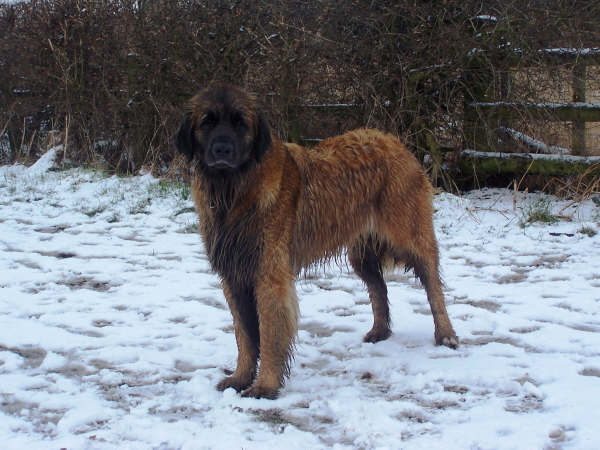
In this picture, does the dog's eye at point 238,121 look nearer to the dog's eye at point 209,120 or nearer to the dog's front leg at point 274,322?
the dog's eye at point 209,120

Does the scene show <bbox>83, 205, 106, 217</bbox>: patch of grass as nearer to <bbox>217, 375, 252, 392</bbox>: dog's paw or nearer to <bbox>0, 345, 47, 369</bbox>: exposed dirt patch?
<bbox>0, 345, 47, 369</bbox>: exposed dirt patch

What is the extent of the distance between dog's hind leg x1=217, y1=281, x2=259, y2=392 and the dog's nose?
73 centimetres

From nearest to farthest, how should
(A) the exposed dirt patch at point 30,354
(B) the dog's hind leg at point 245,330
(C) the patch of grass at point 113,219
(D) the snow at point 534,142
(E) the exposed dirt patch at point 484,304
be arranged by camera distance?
1. (B) the dog's hind leg at point 245,330
2. (A) the exposed dirt patch at point 30,354
3. (E) the exposed dirt patch at point 484,304
4. (D) the snow at point 534,142
5. (C) the patch of grass at point 113,219

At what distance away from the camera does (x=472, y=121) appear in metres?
7.70

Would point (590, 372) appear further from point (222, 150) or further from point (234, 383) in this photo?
point (222, 150)

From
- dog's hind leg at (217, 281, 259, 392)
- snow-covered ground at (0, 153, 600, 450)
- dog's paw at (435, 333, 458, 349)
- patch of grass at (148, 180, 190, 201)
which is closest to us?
snow-covered ground at (0, 153, 600, 450)

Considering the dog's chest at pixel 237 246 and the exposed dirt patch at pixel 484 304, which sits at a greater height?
the dog's chest at pixel 237 246

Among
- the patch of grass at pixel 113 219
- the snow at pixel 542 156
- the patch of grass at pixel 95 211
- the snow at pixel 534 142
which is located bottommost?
the patch of grass at pixel 113 219

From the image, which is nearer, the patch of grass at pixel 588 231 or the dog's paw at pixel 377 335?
the dog's paw at pixel 377 335

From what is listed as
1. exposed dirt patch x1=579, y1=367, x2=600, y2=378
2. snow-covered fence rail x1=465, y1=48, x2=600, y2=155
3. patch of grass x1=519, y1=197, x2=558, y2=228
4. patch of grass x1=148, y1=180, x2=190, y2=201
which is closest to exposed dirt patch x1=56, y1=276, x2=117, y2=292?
patch of grass x1=148, y1=180, x2=190, y2=201

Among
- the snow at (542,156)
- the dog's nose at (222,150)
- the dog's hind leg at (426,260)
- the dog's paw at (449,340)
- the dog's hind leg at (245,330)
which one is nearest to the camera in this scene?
the dog's nose at (222,150)

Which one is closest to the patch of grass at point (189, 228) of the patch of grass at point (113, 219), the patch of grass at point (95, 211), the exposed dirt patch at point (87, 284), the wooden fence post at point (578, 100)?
the patch of grass at point (113, 219)

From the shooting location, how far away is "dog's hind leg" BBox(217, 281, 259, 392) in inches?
138

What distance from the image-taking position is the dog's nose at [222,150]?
327 cm
